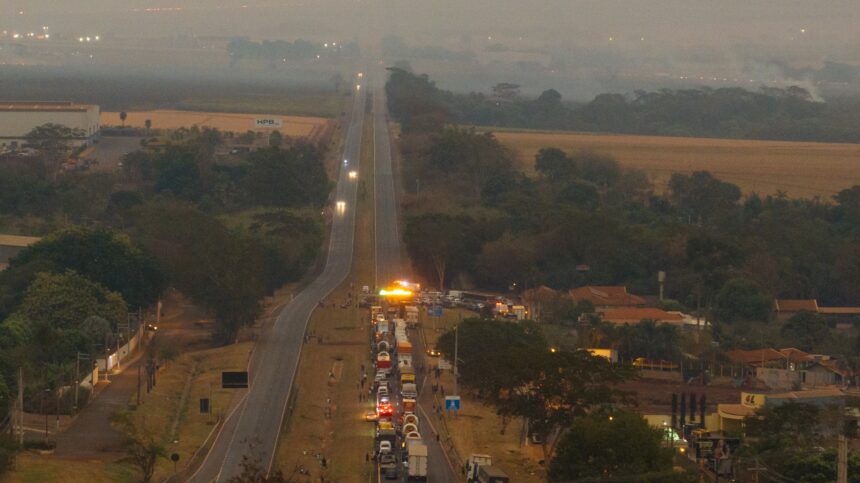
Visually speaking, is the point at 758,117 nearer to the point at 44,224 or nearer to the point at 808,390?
the point at 44,224

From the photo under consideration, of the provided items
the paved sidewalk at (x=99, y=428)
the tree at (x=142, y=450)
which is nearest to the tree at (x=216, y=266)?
the paved sidewalk at (x=99, y=428)

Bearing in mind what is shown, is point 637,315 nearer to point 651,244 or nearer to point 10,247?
point 651,244

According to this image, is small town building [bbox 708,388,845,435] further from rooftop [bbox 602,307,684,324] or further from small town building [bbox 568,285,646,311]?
small town building [bbox 568,285,646,311]

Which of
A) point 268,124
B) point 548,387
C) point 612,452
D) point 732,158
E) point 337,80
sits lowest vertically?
point 612,452

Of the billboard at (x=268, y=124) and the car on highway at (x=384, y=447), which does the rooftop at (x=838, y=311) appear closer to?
the car on highway at (x=384, y=447)

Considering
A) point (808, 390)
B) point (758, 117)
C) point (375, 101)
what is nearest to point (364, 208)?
point (808, 390)

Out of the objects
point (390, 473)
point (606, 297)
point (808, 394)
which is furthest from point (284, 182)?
point (390, 473)
